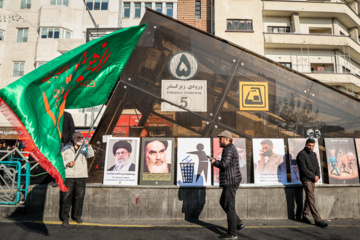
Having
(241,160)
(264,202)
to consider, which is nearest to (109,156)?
(241,160)

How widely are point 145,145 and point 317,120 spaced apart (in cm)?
460

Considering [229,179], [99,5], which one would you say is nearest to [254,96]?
[229,179]

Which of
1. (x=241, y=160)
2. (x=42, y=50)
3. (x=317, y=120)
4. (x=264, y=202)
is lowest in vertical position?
(x=264, y=202)

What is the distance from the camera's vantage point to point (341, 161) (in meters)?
6.47

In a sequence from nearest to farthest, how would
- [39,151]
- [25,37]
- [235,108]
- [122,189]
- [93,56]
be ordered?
1. [39,151]
2. [93,56]
3. [122,189]
4. [235,108]
5. [25,37]

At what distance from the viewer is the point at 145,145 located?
633cm

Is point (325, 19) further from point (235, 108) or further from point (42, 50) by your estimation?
point (42, 50)

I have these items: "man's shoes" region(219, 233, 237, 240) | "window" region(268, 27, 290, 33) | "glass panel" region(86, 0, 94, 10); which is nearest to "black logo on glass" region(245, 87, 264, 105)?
"man's shoes" region(219, 233, 237, 240)

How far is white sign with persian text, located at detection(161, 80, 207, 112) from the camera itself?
22.2ft

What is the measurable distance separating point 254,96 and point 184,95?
74.3 inches

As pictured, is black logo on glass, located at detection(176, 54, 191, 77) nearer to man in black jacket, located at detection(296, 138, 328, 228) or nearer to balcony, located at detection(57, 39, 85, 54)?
man in black jacket, located at detection(296, 138, 328, 228)

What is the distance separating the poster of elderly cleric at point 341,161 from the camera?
6332 millimetres

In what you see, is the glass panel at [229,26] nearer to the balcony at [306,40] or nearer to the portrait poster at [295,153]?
the balcony at [306,40]

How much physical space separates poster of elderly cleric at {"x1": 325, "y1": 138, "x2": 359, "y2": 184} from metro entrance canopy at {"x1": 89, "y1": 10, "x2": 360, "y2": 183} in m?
0.25
